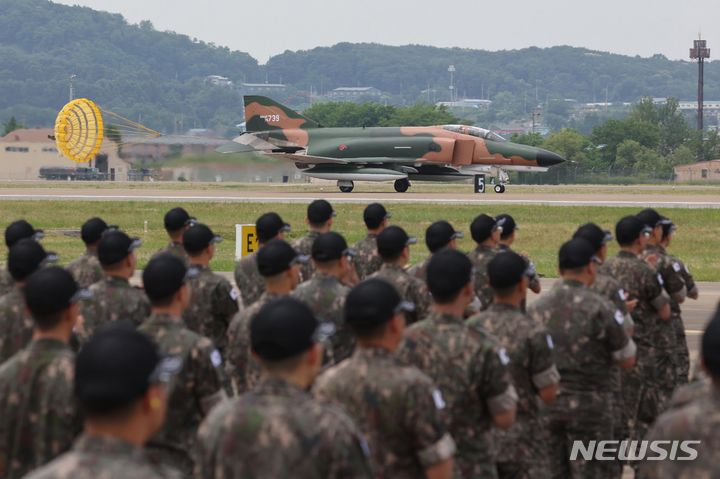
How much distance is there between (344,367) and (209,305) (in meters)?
3.86

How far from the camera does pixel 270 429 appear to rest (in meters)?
4.75

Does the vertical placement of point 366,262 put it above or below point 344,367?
below

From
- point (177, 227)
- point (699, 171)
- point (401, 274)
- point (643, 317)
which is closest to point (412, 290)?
point (401, 274)

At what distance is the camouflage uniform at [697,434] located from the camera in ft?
15.2

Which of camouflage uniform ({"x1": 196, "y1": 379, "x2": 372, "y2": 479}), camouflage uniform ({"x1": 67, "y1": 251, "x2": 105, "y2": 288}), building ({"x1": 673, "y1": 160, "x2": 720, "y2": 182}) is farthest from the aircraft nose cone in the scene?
camouflage uniform ({"x1": 196, "y1": 379, "x2": 372, "y2": 479})

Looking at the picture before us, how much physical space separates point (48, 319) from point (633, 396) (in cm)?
564

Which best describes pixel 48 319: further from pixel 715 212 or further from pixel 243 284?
pixel 715 212

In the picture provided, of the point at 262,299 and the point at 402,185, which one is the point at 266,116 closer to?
the point at 402,185

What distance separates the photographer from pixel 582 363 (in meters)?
8.12

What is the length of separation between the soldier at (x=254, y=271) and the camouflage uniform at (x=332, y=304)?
239 cm

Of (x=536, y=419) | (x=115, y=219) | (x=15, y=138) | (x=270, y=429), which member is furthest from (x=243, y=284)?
(x=15, y=138)

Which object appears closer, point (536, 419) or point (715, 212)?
point (536, 419)

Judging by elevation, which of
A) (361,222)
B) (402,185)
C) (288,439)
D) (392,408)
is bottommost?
(402,185)

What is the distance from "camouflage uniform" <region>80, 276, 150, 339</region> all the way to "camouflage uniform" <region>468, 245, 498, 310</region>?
11.5 feet
